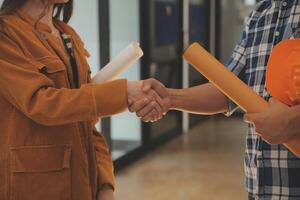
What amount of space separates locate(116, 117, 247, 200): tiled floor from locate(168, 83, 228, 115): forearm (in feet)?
5.68

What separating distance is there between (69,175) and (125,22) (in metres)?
3.15

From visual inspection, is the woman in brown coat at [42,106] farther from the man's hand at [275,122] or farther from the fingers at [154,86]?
the man's hand at [275,122]

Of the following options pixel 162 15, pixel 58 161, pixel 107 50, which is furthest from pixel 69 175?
pixel 162 15

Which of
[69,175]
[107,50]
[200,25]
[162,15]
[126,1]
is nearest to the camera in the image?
[69,175]

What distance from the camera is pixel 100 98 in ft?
3.81

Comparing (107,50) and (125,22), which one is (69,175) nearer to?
(107,50)

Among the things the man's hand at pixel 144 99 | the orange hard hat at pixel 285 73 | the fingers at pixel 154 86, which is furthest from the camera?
the fingers at pixel 154 86

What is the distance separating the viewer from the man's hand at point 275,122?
105 centimetres

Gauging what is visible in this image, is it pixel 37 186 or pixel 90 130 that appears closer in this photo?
pixel 37 186

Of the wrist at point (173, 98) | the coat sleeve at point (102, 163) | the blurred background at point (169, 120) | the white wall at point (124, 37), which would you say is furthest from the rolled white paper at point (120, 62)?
the white wall at point (124, 37)

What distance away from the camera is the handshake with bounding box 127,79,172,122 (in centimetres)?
124

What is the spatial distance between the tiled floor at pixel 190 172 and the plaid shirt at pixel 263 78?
1941 mm

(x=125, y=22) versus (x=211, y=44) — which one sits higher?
(x=125, y=22)

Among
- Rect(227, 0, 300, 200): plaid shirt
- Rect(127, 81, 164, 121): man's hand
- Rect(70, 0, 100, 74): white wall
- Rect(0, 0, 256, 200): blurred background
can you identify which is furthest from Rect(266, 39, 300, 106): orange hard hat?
Rect(70, 0, 100, 74): white wall
